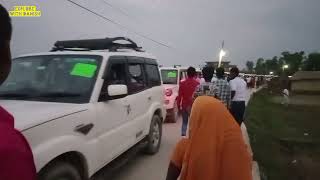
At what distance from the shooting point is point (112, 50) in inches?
245

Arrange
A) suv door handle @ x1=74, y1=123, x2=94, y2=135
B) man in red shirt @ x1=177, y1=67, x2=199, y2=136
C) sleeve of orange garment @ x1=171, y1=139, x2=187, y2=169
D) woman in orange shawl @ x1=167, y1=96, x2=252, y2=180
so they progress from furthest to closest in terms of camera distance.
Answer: man in red shirt @ x1=177, y1=67, x2=199, y2=136
suv door handle @ x1=74, y1=123, x2=94, y2=135
sleeve of orange garment @ x1=171, y1=139, x2=187, y2=169
woman in orange shawl @ x1=167, y1=96, x2=252, y2=180

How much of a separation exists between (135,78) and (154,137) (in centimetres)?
163

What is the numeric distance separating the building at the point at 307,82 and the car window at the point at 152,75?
9.97ft

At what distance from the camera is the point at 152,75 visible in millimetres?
Answer: 7969

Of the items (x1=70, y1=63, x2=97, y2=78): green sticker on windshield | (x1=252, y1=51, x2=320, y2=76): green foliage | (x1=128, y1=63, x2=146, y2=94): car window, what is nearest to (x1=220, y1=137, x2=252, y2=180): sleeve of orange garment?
(x1=70, y1=63, x2=97, y2=78): green sticker on windshield

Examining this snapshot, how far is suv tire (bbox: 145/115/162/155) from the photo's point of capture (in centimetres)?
753

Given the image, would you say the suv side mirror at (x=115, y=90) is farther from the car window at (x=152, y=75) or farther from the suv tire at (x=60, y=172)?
the car window at (x=152, y=75)

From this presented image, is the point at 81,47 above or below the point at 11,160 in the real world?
above

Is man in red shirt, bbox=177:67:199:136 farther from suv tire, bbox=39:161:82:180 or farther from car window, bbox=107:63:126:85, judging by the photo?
suv tire, bbox=39:161:82:180

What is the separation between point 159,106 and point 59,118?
444cm

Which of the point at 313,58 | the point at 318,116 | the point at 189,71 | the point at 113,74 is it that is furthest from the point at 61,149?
the point at 313,58

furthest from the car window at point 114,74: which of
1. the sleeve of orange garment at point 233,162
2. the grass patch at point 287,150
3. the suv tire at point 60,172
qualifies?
the grass patch at point 287,150

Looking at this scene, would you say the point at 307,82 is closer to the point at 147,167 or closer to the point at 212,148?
the point at 147,167

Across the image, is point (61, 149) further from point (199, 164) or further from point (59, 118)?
point (199, 164)
